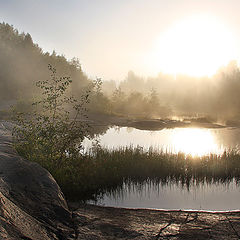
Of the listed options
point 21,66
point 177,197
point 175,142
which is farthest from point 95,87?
point 177,197

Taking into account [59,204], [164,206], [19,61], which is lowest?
[164,206]

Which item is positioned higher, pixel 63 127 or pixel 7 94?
pixel 7 94

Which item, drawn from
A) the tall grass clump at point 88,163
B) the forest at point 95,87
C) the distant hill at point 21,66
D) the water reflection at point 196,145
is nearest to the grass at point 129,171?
the tall grass clump at point 88,163

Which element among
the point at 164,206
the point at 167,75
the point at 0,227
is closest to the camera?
the point at 0,227

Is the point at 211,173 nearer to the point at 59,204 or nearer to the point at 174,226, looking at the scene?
the point at 174,226

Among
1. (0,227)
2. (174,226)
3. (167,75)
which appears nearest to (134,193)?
(174,226)

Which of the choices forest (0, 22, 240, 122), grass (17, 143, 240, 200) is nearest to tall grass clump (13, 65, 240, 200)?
grass (17, 143, 240, 200)

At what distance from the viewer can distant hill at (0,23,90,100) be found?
46250mm

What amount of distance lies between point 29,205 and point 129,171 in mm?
5648

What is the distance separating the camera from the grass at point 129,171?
9292 mm

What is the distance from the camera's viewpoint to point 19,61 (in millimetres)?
50844

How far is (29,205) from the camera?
20.1 feet

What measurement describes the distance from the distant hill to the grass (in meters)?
36.0

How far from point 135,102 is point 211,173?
147ft
